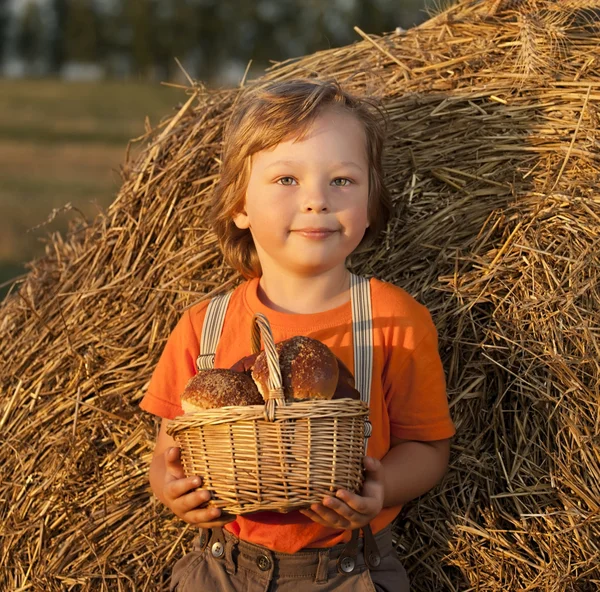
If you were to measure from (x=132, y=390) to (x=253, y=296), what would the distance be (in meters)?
0.87

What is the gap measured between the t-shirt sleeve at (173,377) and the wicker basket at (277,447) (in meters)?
0.57

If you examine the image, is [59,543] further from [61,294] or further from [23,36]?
[23,36]

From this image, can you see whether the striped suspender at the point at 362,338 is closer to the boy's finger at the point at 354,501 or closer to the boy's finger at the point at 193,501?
the boy's finger at the point at 354,501

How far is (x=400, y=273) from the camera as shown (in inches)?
129

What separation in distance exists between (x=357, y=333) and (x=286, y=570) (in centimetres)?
71

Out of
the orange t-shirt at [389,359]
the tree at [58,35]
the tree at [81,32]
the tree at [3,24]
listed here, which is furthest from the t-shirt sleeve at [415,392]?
the tree at [3,24]

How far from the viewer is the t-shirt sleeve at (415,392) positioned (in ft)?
8.61

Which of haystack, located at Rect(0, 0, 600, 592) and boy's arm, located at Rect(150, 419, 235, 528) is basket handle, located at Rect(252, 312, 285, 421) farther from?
haystack, located at Rect(0, 0, 600, 592)

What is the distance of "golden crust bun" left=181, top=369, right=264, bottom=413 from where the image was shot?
218 centimetres

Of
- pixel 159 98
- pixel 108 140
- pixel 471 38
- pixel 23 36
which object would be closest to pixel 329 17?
pixel 159 98

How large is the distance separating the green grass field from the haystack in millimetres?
499

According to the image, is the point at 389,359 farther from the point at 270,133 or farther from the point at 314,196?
the point at 270,133

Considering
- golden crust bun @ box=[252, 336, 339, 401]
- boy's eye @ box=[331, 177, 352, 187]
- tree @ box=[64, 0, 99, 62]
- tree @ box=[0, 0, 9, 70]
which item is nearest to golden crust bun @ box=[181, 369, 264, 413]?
golden crust bun @ box=[252, 336, 339, 401]

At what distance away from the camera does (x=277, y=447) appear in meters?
2.09
